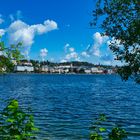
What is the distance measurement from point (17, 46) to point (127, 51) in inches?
268

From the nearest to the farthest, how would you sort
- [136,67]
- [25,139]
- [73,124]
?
[25,139] < [136,67] < [73,124]

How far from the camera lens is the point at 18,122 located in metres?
11.3

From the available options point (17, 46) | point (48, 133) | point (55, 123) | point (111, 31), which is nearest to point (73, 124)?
point (55, 123)

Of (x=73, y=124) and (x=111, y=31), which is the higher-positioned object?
(x=111, y=31)

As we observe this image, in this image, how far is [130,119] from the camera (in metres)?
42.2

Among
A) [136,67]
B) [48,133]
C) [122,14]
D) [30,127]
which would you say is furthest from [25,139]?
[48,133]

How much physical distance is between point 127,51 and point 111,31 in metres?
1.20

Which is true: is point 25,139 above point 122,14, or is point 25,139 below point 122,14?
below

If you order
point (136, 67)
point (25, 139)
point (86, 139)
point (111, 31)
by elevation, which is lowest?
point (86, 139)

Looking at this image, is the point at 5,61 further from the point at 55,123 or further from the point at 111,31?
the point at 55,123

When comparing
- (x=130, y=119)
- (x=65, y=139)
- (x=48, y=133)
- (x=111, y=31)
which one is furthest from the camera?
(x=130, y=119)

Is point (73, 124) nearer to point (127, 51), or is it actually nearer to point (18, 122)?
point (127, 51)

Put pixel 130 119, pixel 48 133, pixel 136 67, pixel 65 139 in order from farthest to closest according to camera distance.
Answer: pixel 130 119 → pixel 48 133 → pixel 65 139 → pixel 136 67

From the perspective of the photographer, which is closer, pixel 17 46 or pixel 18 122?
pixel 18 122
